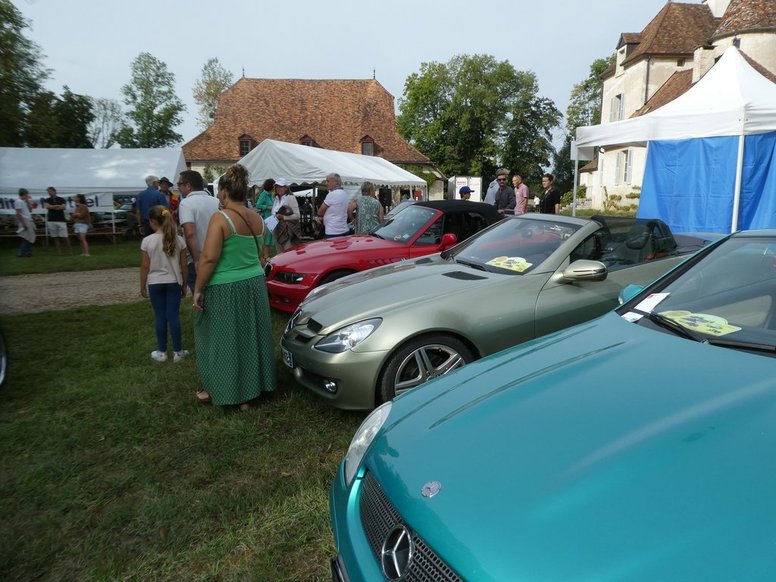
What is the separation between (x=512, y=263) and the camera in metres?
4.21

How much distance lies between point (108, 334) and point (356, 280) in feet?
11.4

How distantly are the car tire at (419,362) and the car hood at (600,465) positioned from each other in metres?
1.29

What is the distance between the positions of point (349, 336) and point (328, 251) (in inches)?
119

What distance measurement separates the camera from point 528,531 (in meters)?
1.29

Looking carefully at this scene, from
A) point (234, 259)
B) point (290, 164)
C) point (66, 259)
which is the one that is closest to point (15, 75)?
point (66, 259)

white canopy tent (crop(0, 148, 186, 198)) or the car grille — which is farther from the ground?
white canopy tent (crop(0, 148, 186, 198))

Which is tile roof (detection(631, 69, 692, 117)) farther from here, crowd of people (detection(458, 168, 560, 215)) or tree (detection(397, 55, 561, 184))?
crowd of people (detection(458, 168, 560, 215))

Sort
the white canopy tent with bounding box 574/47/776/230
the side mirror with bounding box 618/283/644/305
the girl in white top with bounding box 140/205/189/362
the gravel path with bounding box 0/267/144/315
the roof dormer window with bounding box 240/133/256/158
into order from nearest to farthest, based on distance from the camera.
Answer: the side mirror with bounding box 618/283/644/305 → the girl in white top with bounding box 140/205/189/362 → the gravel path with bounding box 0/267/144/315 → the white canopy tent with bounding box 574/47/776/230 → the roof dormer window with bounding box 240/133/256/158

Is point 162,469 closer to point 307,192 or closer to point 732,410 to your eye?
point 732,410

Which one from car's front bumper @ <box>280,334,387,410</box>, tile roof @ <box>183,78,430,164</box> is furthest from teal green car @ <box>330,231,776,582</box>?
tile roof @ <box>183,78,430,164</box>

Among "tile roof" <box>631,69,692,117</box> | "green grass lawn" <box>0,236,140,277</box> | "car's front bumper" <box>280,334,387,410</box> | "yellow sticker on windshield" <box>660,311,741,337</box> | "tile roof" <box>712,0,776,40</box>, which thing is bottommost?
"green grass lawn" <box>0,236,140,277</box>

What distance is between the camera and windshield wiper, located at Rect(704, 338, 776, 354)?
6.52 ft

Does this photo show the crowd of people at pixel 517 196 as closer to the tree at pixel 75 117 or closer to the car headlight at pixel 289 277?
the car headlight at pixel 289 277

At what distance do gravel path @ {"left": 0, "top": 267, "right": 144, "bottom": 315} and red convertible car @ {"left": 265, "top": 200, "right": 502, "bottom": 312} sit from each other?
3.39 m
